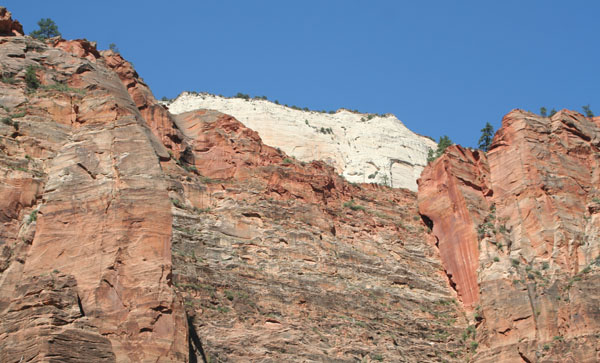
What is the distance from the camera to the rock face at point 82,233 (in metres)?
35.3

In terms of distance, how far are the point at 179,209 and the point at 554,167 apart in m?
20.7

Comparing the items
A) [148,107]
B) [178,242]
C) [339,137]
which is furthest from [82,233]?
[339,137]

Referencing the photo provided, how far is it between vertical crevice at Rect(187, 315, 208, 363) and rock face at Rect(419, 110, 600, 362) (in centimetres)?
1446

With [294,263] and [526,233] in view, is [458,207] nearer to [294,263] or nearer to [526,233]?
[526,233]

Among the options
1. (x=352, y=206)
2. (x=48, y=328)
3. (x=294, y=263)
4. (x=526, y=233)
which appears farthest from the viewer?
(x=352, y=206)

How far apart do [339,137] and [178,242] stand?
136 feet

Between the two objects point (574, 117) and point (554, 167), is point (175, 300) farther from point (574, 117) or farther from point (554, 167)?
point (574, 117)

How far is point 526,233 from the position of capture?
179 feet

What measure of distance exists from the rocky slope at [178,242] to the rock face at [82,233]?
0.20 feet

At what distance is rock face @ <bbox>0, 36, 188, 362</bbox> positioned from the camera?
3534 cm

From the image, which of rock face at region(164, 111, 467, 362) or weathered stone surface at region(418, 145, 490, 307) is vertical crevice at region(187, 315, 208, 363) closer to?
rock face at region(164, 111, 467, 362)

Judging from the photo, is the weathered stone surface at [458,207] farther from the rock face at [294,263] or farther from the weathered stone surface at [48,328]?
the weathered stone surface at [48,328]

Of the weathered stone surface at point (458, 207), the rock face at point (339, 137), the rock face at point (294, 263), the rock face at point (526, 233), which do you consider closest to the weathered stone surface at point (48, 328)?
the rock face at point (294, 263)

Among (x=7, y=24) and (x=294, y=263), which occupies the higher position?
(x=7, y=24)
